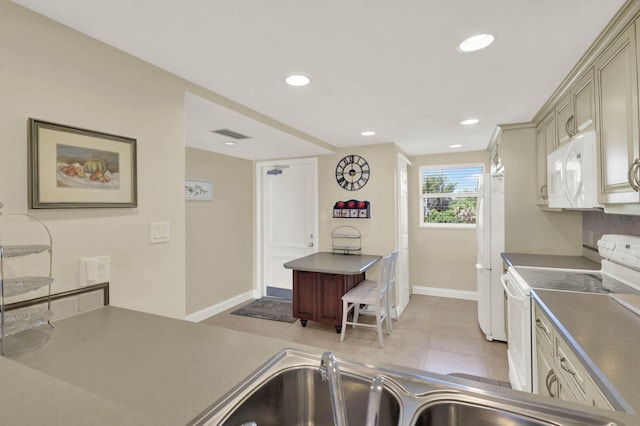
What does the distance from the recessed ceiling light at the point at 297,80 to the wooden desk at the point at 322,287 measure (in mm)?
1894

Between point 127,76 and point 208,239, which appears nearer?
point 127,76

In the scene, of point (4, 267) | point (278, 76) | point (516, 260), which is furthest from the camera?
point (516, 260)

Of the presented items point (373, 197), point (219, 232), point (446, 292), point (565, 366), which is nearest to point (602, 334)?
point (565, 366)

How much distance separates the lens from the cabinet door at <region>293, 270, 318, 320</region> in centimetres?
358

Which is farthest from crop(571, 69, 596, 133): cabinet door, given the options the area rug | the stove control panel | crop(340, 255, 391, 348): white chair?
the area rug

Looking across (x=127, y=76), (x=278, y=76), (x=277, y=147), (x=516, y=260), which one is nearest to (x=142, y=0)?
(x=127, y=76)

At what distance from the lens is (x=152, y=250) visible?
1.68m

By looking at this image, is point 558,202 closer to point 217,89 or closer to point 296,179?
point 217,89

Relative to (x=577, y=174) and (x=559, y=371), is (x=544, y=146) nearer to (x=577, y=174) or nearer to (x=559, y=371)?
(x=577, y=174)

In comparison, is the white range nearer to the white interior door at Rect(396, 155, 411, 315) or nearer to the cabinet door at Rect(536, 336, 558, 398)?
the cabinet door at Rect(536, 336, 558, 398)

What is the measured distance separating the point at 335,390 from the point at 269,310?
3678mm

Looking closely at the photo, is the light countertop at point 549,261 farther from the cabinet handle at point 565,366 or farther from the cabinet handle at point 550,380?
the cabinet handle at point 565,366

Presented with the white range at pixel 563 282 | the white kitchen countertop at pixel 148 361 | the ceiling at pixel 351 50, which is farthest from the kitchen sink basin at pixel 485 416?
the ceiling at pixel 351 50

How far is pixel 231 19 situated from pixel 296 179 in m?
3.22
